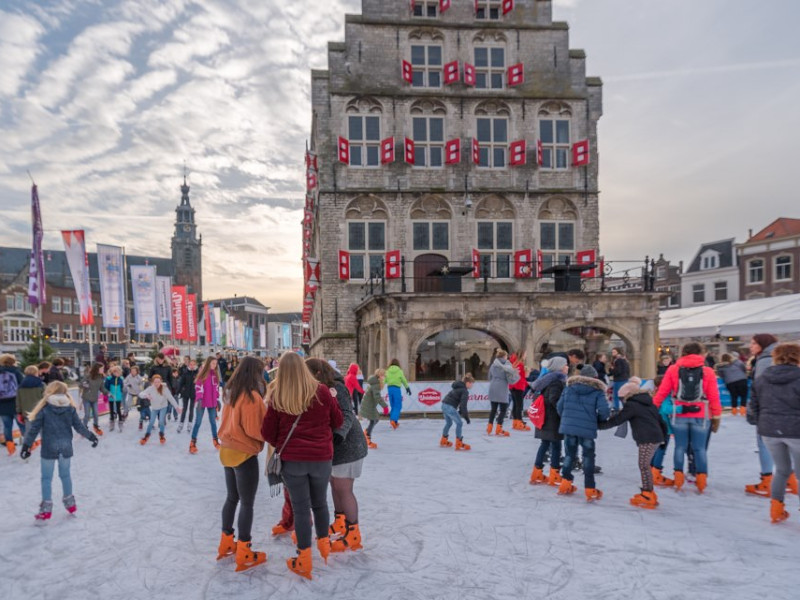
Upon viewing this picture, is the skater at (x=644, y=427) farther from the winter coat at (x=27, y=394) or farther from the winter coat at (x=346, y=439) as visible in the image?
the winter coat at (x=27, y=394)

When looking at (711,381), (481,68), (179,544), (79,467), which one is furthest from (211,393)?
(481,68)

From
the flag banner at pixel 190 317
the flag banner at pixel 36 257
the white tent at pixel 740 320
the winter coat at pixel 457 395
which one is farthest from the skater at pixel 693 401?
the flag banner at pixel 190 317

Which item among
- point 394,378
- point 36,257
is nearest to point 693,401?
point 394,378

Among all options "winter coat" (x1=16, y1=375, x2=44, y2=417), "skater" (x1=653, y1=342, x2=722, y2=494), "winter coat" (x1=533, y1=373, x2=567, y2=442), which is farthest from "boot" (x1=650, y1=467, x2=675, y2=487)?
"winter coat" (x1=16, y1=375, x2=44, y2=417)

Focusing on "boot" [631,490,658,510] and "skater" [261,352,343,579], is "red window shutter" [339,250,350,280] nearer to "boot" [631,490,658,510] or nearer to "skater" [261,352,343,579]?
"boot" [631,490,658,510]

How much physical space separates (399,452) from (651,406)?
486cm

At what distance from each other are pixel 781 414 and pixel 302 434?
480 cm

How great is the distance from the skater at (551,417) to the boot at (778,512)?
233cm

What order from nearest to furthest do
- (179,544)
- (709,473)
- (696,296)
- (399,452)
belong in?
(179,544)
(709,473)
(399,452)
(696,296)

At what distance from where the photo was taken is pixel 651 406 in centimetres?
605

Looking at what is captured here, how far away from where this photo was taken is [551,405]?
679 cm

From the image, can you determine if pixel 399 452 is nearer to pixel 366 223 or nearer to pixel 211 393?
pixel 211 393

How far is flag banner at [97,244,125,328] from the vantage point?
27.6m

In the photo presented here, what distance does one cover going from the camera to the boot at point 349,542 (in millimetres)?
4811
